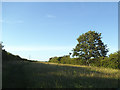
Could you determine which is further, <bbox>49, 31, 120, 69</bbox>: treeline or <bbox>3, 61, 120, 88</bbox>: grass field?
<bbox>49, 31, 120, 69</bbox>: treeline

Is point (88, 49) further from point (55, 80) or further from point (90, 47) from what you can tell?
point (55, 80)

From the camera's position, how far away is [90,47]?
26.7 meters

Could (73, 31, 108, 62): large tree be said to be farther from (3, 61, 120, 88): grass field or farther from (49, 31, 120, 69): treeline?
(3, 61, 120, 88): grass field

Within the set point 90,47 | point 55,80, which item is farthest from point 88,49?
point 55,80

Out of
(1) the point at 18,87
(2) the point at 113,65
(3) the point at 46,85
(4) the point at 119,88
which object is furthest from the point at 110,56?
(1) the point at 18,87

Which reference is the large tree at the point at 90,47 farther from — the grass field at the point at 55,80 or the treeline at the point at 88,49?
the grass field at the point at 55,80

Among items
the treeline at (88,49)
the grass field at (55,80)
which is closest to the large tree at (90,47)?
the treeline at (88,49)

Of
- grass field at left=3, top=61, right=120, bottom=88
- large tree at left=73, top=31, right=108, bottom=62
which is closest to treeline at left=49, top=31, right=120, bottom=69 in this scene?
large tree at left=73, top=31, right=108, bottom=62

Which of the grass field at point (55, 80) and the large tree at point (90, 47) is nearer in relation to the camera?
the grass field at point (55, 80)

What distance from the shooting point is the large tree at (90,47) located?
2644 cm

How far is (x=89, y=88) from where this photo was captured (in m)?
5.36

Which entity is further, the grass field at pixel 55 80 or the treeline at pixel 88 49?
the treeline at pixel 88 49

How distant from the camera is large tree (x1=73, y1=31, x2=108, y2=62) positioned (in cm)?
2644

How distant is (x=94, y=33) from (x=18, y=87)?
26383 mm
